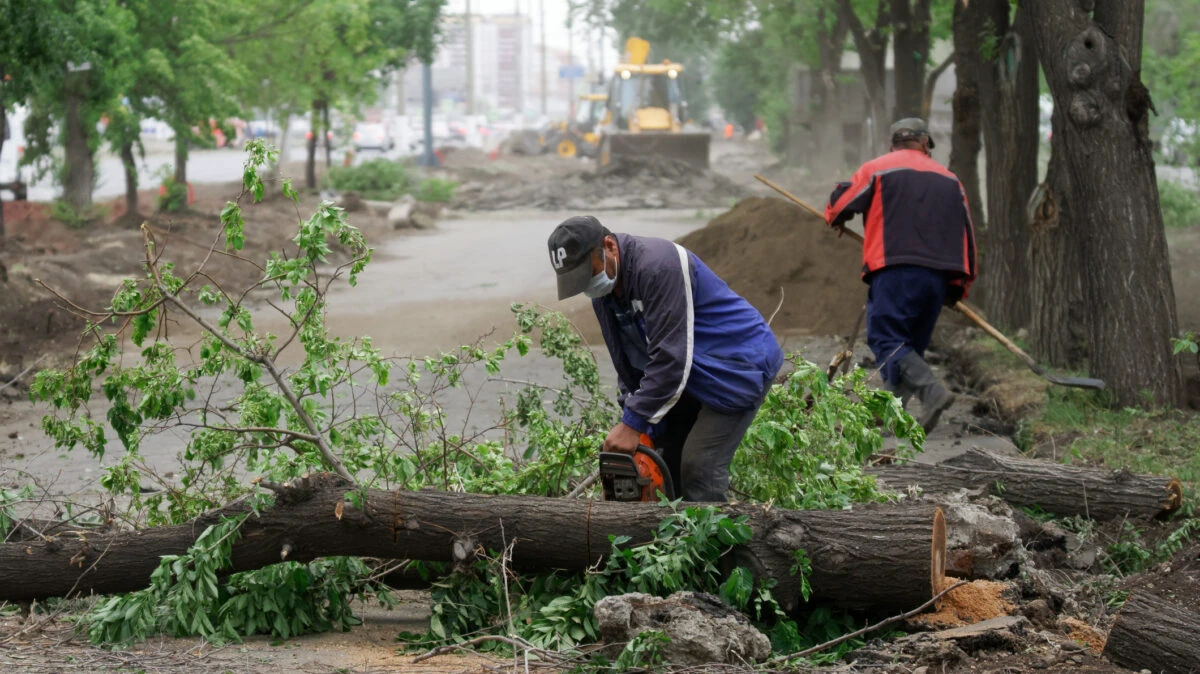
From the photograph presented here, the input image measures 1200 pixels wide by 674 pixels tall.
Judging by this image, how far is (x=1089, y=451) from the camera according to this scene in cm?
712

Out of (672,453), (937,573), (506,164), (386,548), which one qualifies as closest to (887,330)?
(672,453)

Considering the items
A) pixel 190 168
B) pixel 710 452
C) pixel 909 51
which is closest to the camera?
pixel 710 452

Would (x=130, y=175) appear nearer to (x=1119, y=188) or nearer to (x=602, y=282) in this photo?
(x=1119, y=188)

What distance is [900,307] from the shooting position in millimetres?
7730

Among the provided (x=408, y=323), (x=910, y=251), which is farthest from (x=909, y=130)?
(x=408, y=323)

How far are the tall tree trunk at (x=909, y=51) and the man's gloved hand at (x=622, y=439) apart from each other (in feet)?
36.3

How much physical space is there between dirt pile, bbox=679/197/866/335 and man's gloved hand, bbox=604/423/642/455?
7139 millimetres

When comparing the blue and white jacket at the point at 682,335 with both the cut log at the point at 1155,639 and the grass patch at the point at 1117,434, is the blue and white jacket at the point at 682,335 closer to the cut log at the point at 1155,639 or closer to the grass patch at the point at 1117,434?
the cut log at the point at 1155,639

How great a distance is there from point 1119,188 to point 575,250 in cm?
459

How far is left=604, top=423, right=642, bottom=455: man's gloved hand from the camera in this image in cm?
482

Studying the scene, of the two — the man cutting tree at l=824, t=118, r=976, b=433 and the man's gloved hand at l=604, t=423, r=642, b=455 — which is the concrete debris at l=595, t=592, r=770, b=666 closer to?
the man's gloved hand at l=604, t=423, r=642, b=455

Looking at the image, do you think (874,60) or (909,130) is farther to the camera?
(874,60)

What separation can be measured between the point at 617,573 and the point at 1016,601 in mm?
1446

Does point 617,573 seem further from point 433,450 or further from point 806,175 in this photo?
point 806,175
